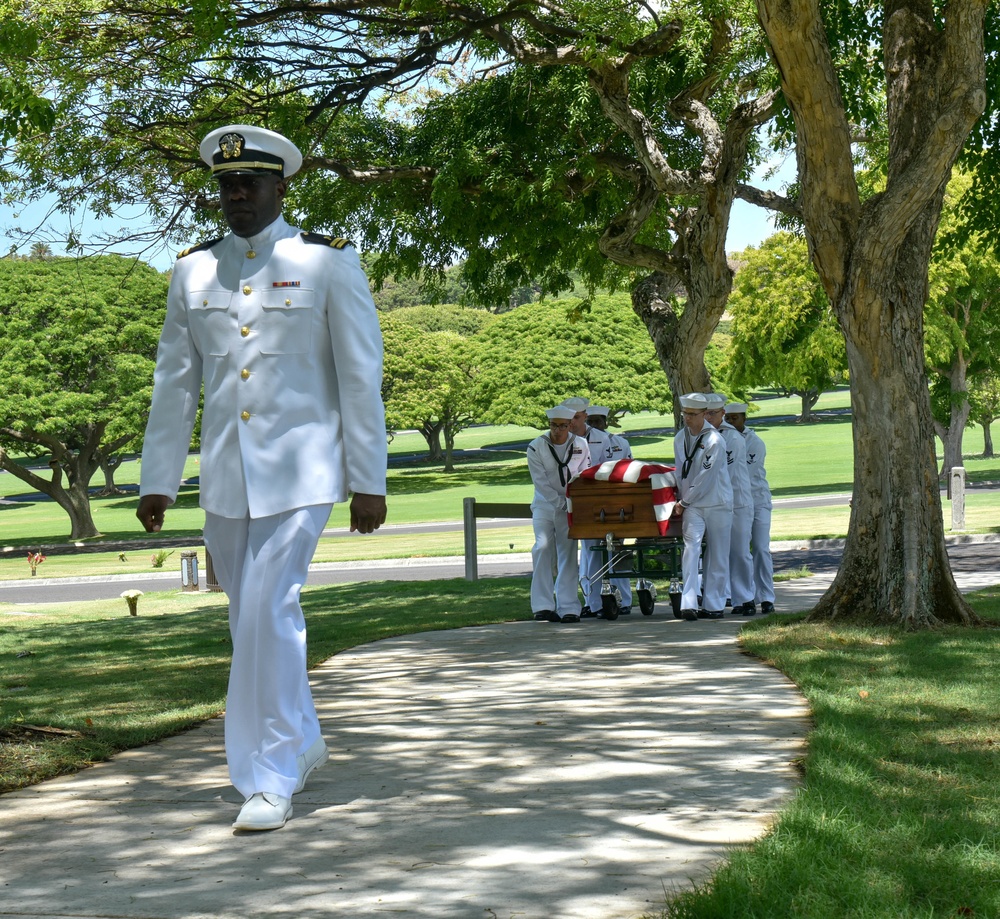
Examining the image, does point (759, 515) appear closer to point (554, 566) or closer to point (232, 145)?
point (554, 566)

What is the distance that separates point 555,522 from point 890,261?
4248mm

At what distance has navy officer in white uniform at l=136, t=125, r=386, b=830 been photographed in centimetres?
530

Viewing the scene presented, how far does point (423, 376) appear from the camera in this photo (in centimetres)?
7419

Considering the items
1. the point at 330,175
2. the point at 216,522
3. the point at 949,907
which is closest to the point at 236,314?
the point at 216,522

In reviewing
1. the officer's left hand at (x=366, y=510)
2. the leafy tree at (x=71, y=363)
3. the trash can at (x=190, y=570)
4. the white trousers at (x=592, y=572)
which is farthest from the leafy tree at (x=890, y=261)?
the leafy tree at (x=71, y=363)

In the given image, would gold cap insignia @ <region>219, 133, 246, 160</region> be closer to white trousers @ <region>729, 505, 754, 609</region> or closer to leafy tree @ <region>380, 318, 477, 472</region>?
white trousers @ <region>729, 505, 754, 609</region>

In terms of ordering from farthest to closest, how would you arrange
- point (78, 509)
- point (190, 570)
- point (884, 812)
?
1. point (78, 509)
2. point (190, 570)
3. point (884, 812)

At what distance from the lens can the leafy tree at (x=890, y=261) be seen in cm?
1033

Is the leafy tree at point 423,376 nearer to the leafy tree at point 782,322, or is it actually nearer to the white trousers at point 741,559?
the leafy tree at point 782,322

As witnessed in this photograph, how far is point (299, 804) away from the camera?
17.5ft

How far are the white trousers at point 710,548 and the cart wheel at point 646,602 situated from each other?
652 mm

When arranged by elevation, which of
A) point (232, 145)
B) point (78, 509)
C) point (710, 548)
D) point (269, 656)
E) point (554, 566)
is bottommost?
point (554, 566)

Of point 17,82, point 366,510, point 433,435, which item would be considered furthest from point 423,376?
point 366,510

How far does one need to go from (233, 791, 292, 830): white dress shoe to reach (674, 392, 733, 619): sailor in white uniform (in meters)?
8.10
